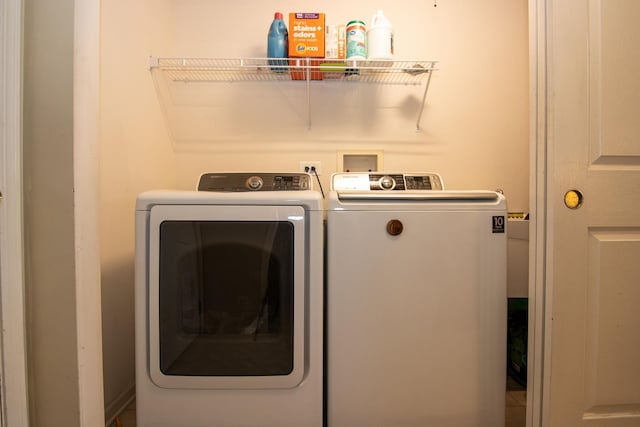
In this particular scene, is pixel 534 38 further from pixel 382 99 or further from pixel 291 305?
pixel 291 305

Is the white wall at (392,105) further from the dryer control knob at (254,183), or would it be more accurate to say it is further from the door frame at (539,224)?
the door frame at (539,224)

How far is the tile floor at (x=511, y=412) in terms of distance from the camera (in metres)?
1.32

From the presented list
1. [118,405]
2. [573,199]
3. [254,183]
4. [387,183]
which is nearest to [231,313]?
[254,183]

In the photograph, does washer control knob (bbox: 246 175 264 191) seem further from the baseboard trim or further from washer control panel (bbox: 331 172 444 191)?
the baseboard trim

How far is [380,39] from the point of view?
5.10 feet

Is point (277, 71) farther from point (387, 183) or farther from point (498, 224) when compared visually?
point (498, 224)

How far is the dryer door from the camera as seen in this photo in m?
1.05

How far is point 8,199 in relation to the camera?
77 cm

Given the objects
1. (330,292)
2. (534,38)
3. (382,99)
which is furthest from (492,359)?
(382,99)

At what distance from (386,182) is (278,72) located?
3.14 ft

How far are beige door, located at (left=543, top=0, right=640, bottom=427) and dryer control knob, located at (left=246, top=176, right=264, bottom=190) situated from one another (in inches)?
46.9

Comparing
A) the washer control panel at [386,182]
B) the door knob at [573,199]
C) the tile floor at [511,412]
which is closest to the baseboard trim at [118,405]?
the tile floor at [511,412]

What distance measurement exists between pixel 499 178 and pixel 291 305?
5.23 feet

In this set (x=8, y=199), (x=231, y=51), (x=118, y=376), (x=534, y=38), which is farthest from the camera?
(x=231, y=51)
